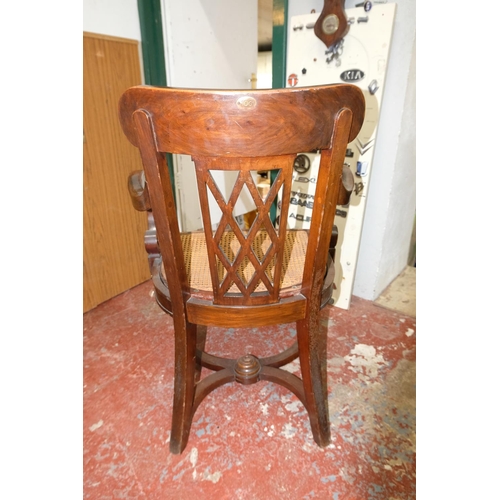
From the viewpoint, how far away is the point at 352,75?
61.4 inches

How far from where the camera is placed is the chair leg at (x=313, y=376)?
3.26 ft

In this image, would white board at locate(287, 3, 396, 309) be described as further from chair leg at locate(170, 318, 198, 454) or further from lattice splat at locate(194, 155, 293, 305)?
chair leg at locate(170, 318, 198, 454)

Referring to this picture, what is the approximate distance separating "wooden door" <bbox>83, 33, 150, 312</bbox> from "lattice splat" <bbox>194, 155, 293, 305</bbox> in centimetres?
116

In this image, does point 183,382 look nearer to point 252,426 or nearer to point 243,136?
point 252,426

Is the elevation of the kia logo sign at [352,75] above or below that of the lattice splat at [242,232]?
above

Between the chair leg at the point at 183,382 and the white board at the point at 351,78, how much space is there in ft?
3.41

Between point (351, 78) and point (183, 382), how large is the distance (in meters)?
1.42

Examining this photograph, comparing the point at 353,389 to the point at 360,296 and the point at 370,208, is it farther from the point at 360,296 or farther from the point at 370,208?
the point at 370,208

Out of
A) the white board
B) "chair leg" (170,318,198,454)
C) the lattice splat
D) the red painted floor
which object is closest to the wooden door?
the red painted floor

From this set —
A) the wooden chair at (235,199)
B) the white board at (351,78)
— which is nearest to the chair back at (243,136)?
the wooden chair at (235,199)

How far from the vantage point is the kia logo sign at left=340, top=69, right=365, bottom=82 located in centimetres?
155

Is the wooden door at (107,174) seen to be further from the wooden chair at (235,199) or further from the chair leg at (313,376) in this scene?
the chair leg at (313,376)
